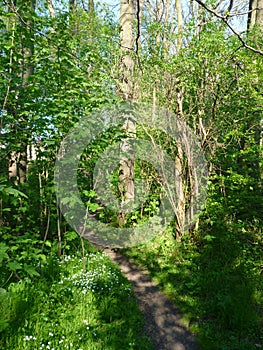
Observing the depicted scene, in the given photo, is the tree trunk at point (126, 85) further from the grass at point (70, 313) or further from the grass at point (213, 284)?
the grass at point (70, 313)

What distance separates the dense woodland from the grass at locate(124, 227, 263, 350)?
19 mm

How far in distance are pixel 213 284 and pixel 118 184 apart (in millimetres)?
3786

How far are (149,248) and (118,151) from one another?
2250mm

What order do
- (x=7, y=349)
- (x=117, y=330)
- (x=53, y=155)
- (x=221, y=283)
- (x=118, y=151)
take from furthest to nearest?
(x=118, y=151)
(x=53, y=155)
(x=221, y=283)
(x=117, y=330)
(x=7, y=349)

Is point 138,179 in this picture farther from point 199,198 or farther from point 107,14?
point 107,14

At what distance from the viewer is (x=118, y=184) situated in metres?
7.28

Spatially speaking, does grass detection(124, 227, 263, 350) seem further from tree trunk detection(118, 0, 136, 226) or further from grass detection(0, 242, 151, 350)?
tree trunk detection(118, 0, 136, 226)

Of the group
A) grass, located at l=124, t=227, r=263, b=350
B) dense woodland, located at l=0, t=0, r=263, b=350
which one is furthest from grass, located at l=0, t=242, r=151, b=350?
grass, located at l=124, t=227, r=263, b=350

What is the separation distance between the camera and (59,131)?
413 centimetres

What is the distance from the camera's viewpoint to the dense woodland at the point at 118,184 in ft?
10.4

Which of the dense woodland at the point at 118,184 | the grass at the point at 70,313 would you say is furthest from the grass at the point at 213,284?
the grass at the point at 70,313

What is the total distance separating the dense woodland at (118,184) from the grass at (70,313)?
0.02 meters

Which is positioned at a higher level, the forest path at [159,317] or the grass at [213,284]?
the grass at [213,284]

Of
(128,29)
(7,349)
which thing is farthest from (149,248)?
(128,29)
